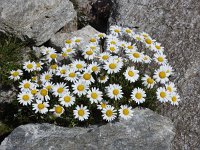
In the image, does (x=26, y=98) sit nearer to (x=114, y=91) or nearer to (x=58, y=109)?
(x=58, y=109)

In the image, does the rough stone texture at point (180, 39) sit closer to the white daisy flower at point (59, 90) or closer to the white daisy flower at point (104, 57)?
the white daisy flower at point (104, 57)

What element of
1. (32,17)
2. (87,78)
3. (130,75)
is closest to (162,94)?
(130,75)

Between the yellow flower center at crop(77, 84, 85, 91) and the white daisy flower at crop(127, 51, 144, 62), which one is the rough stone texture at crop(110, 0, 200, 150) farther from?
the yellow flower center at crop(77, 84, 85, 91)

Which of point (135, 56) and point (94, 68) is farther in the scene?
point (135, 56)

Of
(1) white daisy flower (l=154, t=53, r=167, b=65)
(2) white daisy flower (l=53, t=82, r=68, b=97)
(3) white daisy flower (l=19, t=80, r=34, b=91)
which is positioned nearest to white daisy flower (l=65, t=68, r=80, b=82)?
(2) white daisy flower (l=53, t=82, r=68, b=97)

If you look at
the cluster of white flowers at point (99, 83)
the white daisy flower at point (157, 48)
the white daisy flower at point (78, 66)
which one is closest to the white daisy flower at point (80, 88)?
the cluster of white flowers at point (99, 83)

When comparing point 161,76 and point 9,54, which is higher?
point 161,76
